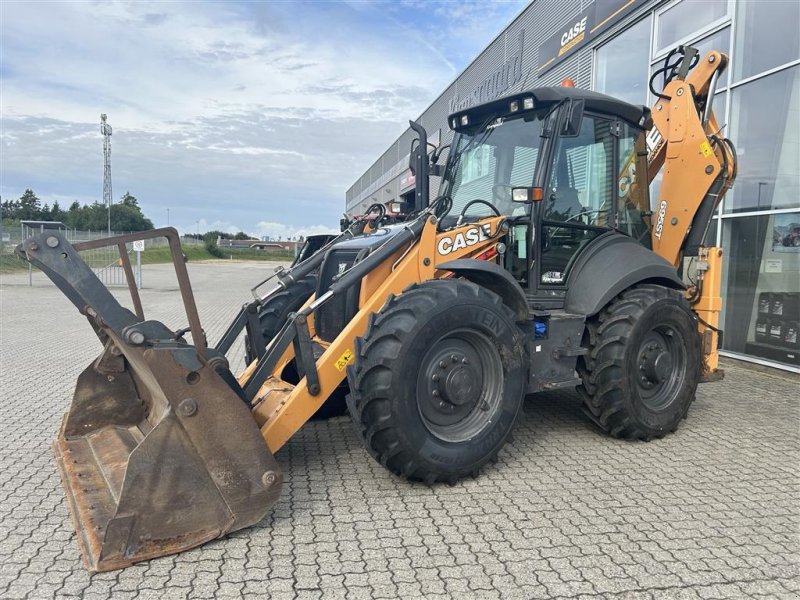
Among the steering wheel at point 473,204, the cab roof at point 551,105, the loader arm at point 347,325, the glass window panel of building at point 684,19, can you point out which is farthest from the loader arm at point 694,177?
the glass window panel of building at point 684,19

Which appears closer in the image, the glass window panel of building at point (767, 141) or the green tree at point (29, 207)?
the glass window panel of building at point (767, 141)

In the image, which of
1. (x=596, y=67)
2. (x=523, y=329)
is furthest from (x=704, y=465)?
(x=596, y=67)

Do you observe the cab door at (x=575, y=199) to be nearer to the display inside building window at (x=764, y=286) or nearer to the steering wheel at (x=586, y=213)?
the steering wheel at (x=586, y=213)

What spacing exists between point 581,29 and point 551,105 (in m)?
8.12

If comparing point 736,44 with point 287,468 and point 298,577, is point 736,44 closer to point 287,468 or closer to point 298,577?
point 287,468

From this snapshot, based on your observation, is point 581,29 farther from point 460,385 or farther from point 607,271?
point 460,385

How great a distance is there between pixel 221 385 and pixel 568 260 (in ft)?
9.90

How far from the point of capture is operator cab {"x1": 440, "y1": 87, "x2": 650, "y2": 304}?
4.71 meters

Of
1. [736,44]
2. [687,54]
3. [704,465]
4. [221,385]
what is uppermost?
[736,44]

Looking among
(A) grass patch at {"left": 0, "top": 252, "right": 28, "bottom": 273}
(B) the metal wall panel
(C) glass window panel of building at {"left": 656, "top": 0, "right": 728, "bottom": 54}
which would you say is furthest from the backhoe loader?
(A) grass patch at {"left": 0, "top": 252, "right": 28, "bottom": 273}

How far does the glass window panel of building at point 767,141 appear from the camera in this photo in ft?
25.1

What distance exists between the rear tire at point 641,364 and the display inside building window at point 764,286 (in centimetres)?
340

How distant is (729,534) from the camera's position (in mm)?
3424

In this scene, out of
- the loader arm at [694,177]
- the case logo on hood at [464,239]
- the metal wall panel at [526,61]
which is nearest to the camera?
the case logo on hood at [464,239]
